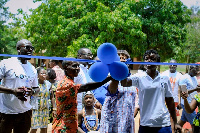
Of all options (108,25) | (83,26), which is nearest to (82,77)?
(108,25)

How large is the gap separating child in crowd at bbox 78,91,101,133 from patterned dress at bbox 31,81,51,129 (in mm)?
1494

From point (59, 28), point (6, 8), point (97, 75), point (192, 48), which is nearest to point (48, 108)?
point (97, 75)

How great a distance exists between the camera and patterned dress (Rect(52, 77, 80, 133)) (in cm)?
285

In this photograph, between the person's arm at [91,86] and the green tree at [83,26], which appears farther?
the green tree at [83,26]

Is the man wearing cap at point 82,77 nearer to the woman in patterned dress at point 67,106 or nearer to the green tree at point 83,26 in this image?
the woman in patterned dress at point 67,106

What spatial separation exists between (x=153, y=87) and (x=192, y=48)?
23484 millimetres

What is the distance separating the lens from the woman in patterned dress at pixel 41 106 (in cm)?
521

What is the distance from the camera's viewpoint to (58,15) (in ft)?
49.9

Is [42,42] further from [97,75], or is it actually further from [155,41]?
[97,75]

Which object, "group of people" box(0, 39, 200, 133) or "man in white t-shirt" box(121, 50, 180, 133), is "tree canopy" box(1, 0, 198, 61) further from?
"man in white t-shirt" box(121, 50, 180, 133)

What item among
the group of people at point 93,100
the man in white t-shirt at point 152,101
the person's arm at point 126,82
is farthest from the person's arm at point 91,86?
the man in white t-shirt at point 152,101

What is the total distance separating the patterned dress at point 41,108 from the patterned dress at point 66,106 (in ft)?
8.09

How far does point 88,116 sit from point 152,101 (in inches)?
47.6

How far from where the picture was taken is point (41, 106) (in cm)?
529
